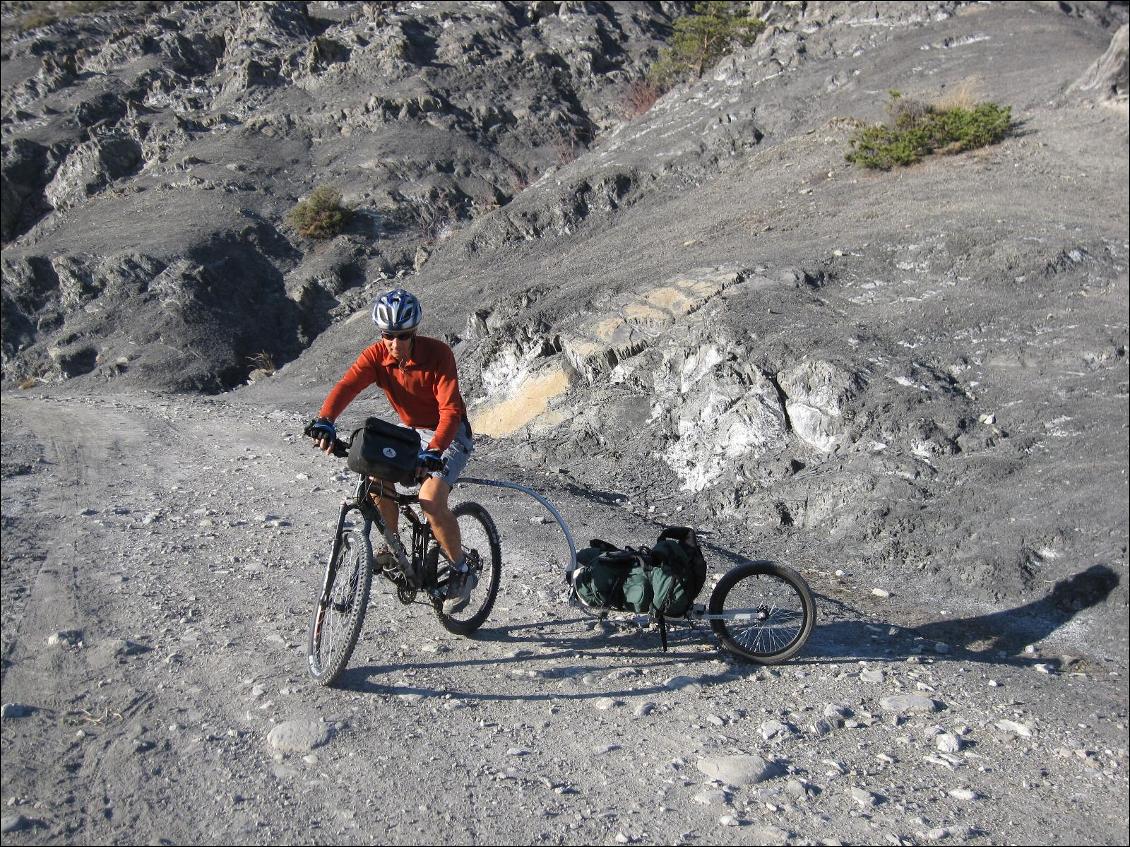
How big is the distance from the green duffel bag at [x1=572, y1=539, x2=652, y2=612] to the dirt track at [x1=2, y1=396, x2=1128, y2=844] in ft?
1.03

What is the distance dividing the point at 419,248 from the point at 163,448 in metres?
15.3

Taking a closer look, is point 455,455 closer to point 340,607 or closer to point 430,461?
point 430,461

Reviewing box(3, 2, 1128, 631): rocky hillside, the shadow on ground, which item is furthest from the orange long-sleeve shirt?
box(3, 2, 1128, 631): rocky hillside

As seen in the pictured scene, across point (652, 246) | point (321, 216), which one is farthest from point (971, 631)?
point (321, 216)

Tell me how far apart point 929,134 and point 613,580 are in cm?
1239

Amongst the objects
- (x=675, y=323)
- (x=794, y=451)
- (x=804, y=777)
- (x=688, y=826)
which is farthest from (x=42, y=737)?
(x=675, y=323)

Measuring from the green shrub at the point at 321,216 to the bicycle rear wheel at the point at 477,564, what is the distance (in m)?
23.3

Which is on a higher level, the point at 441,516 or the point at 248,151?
the point at 248,151

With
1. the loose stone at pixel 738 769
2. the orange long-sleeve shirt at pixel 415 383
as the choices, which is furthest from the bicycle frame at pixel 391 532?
the loose stone at pixel 738 769

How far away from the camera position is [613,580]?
5086mm

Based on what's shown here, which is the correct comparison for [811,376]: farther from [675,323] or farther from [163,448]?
[163,448]

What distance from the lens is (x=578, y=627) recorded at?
5434 millimetres

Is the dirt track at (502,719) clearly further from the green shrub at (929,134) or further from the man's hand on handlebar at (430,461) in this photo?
the green shrub at (929,134)

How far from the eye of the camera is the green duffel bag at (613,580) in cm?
504
